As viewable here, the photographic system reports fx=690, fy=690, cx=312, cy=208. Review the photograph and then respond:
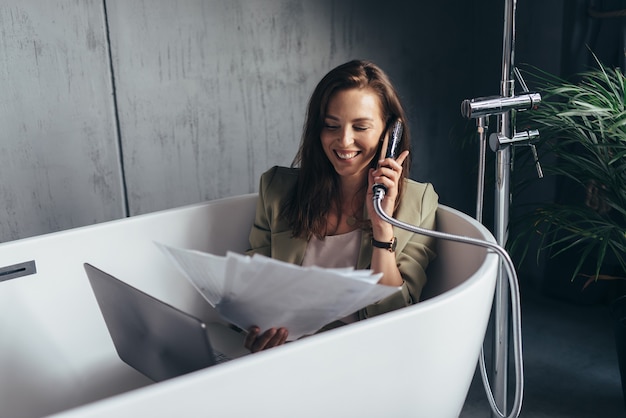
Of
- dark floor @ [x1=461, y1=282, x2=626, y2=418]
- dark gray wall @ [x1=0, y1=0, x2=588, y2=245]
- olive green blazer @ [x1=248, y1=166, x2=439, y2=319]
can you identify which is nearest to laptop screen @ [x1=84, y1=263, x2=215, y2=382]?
olive green blazer @ [x1=248, y1=166, x2=439, y2=319]

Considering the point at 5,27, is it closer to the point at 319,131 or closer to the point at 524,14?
the point at 319,131

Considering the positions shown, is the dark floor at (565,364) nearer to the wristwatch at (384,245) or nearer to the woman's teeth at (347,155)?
the wristwatch at (384,245)

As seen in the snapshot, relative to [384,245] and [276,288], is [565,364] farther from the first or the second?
[276,288]

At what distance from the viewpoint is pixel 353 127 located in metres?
1.75

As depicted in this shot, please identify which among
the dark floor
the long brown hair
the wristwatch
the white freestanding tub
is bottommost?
the dark floor

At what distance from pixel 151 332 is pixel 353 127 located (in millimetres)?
710

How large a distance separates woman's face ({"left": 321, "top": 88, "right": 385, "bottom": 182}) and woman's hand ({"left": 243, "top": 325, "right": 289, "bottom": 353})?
499 mm

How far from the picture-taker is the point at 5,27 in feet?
6.97

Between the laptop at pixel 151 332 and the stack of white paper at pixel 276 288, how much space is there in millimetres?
85

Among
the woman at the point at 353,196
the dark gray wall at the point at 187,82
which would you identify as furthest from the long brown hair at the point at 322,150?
the dark gray wall at the point at 187,82

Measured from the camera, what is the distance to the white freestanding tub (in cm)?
121

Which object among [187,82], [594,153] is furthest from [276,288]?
[187,82]

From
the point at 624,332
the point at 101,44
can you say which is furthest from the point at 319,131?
the point at 624,332

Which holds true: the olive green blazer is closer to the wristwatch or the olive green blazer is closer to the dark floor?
the wristwatch
